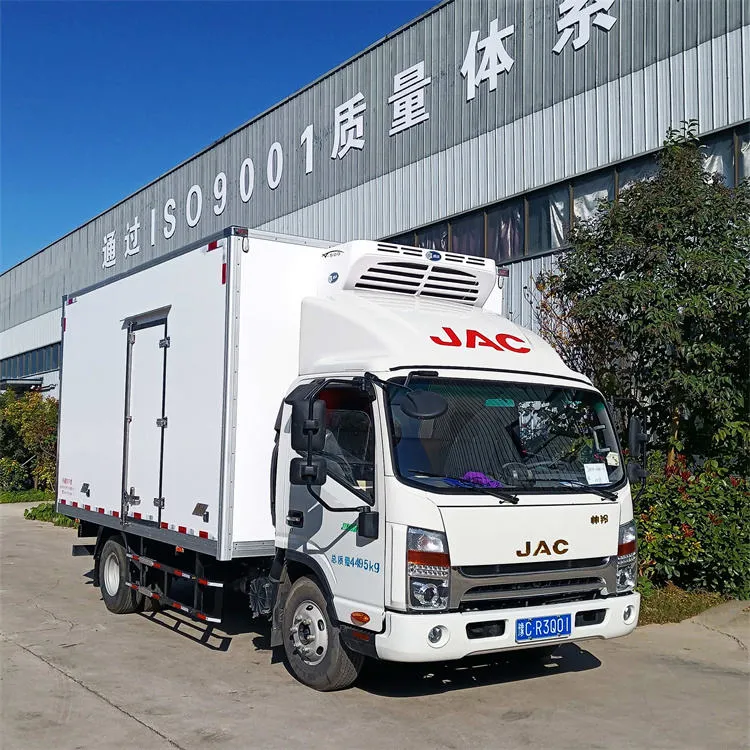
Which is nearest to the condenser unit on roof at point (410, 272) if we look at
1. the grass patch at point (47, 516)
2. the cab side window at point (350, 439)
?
the cab side window at point (350, 439)

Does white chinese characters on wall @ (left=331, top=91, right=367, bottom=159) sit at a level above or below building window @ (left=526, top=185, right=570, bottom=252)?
above

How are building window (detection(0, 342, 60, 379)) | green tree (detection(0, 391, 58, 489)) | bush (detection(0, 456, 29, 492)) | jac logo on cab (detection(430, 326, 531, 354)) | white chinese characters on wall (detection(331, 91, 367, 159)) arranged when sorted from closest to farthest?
1. jac logo on cab (detection(430, 326, 531, 354))
2. white chinese characters on wall (detection(331, 91, 367, 159))
3. green tree (detection(0, 391, 58, 489))
4. bush (detection(0, 456, 29, 492))
5. building window (detection(0, 342, 60, 379))

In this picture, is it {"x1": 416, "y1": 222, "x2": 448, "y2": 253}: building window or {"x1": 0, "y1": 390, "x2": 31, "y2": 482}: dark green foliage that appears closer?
{"x1": 416, "y1": 222, "x2": 448, "y2": 253}: building window

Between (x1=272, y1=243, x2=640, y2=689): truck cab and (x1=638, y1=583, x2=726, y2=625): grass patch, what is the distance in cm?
287

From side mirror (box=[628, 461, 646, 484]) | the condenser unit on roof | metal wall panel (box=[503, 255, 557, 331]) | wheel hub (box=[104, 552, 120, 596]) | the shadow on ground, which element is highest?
metal wall panel (box=[503, 255, 557, 331])

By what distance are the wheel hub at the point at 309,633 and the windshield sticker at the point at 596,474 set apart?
2.12 m

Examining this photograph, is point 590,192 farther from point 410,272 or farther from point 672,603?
point 410,272

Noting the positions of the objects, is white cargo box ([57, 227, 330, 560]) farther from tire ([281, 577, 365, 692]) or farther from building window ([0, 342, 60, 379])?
building window ([0, 342, 60, 379])

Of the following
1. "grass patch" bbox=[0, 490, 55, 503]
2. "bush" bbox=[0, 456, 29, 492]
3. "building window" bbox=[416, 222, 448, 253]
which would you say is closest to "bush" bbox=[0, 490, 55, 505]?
"grass patch" bbox=[0, 490, 55, 503]

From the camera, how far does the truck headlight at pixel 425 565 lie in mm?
5691

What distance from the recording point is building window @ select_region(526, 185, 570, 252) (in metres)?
13.8

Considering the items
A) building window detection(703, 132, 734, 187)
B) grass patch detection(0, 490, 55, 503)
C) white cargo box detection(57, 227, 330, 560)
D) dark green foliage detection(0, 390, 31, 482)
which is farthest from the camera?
Result: dark green foliage detection(0, 390, 31, 482)

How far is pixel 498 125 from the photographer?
14789mm

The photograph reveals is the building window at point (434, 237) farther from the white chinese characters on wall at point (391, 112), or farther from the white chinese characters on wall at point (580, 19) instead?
the white chinese characters on wall at point (580, 19)
